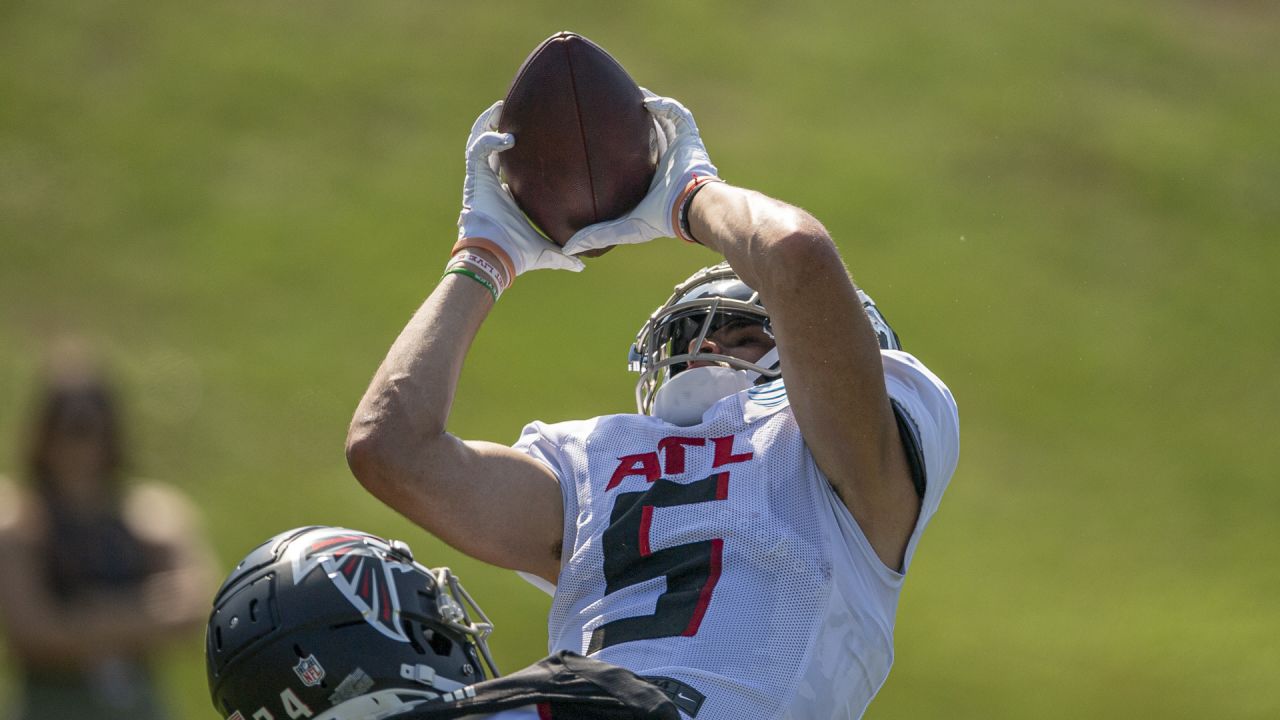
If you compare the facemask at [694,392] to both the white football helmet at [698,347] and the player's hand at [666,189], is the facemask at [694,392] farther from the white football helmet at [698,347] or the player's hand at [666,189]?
the player's hand at [666,189]

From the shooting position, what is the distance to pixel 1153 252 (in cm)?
1313

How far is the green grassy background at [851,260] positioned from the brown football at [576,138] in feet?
18.0

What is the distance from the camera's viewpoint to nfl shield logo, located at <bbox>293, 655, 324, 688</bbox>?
2.35m

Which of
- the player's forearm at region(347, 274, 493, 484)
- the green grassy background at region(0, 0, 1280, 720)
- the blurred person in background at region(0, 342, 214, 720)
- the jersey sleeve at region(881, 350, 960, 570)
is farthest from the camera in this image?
the green grassy background at region(0, 0, 1280, 720)

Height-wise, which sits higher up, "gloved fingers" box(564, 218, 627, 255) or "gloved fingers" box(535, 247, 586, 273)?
"gloved fingers" box(564, 218, 627, 255)

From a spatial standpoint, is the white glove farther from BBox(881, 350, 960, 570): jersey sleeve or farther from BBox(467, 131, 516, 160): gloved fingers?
BBox(881, 350, 960, 570): jersey sleeve

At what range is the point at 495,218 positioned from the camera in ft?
9.90

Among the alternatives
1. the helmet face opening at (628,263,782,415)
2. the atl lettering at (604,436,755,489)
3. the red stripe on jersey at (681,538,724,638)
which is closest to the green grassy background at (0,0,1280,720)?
the helmet face opening at (628,263,782,415)

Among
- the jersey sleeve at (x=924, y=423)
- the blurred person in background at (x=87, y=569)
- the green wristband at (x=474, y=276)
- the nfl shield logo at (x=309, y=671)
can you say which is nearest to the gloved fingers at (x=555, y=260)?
the green wristband at (x=474, y=276)

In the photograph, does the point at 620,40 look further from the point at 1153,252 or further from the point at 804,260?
the point at 804,260

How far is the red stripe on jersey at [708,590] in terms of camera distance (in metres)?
2.41

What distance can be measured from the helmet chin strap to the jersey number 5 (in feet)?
0.84

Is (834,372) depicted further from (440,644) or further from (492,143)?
(492,143)

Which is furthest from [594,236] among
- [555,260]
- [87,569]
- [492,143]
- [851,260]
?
[851,260]
